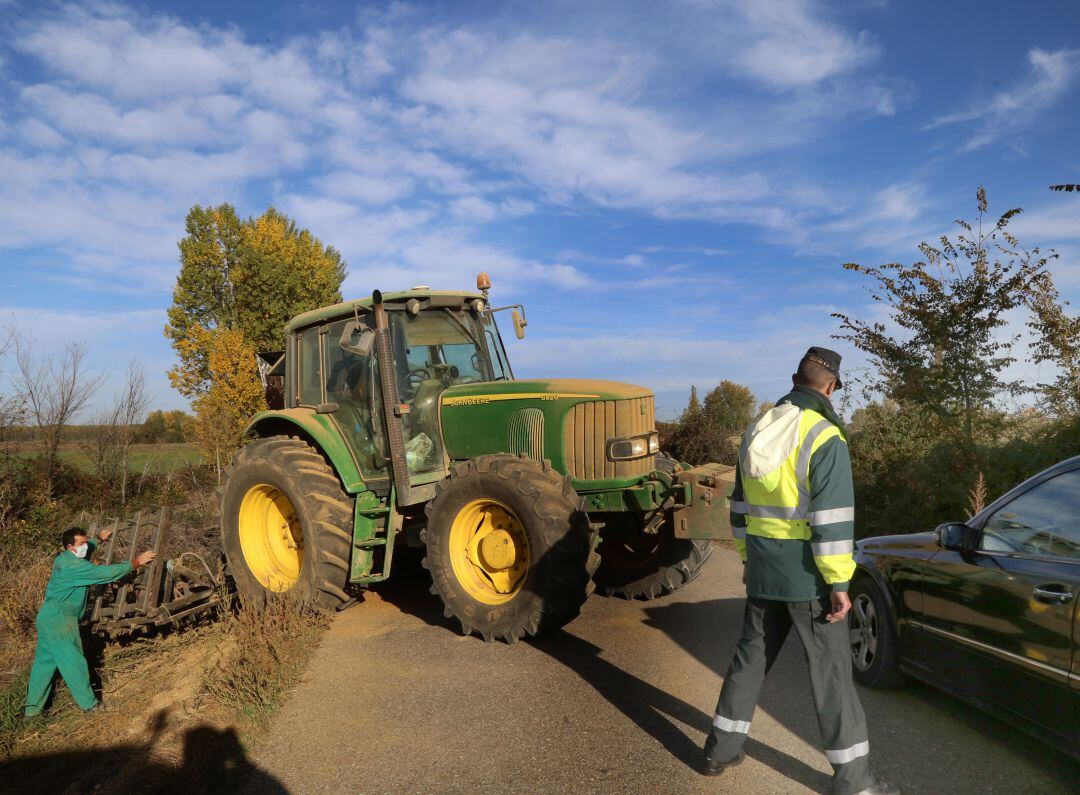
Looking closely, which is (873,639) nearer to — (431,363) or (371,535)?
(371,535)

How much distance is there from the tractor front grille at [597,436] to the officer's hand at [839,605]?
241cm

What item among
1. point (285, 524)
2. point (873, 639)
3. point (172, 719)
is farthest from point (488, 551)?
point (873, 639)

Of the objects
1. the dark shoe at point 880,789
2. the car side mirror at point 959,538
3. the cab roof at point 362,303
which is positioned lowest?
the dark shoe at point 880,789

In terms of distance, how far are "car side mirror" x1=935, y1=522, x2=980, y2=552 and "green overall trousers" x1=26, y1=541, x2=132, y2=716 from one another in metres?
5.42

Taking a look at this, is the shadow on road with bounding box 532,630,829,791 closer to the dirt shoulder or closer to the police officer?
the police officer

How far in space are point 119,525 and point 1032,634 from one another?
6404 millimetres

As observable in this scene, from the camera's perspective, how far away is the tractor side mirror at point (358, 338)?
5.68m

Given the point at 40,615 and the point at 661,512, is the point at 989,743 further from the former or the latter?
the point at 40,615

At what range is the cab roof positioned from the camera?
19.9ft

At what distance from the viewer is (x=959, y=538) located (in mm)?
3537

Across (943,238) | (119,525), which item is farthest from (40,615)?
(943,238)

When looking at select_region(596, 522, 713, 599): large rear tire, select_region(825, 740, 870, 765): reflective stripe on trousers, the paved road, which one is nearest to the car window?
the paved road

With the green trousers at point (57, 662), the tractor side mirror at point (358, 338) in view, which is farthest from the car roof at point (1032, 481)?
the green trousers at point (57, 662)

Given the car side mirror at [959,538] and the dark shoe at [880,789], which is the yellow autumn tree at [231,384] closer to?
the car side mirror at [959,538]
